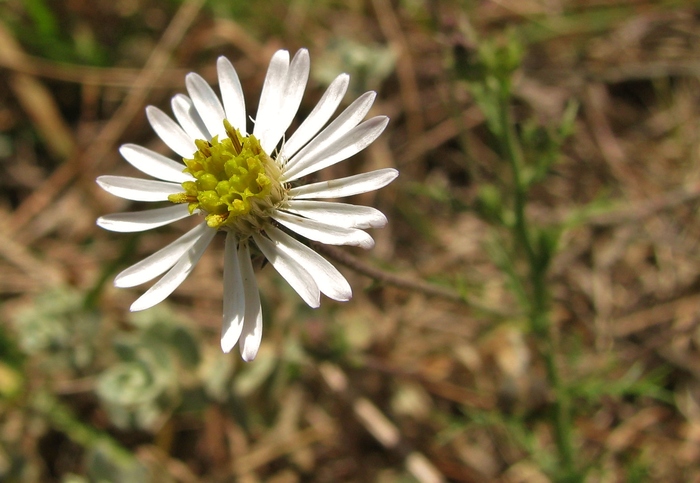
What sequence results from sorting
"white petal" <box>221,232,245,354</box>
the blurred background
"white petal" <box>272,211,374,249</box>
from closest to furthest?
"white petal" <box>272,211,374,249</box>, "white petal" <box>221,232,245,354</box>, the blurred background

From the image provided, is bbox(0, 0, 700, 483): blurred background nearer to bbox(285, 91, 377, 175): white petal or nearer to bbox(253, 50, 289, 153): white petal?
bbox(285, 91, 377, 175): white petal

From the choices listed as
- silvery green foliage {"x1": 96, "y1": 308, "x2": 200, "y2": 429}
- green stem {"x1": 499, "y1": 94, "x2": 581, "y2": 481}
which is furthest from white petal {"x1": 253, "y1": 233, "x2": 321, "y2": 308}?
silvery green foliage {"x1": 96, "y1": 308, "x2": 200, "y2": 429}

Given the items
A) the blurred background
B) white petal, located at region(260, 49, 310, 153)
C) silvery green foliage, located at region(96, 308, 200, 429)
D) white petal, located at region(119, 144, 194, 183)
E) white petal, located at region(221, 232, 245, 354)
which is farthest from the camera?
the blurred background

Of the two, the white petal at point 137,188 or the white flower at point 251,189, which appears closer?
the white flower at point 251,189

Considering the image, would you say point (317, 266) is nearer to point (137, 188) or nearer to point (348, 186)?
point (348, 186)

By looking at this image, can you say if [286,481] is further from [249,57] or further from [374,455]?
[249,57]

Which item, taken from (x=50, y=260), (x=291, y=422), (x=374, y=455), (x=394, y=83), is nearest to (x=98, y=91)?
(x=50, y=260)

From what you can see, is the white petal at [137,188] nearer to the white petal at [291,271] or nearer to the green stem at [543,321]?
the white petal at [291,271]

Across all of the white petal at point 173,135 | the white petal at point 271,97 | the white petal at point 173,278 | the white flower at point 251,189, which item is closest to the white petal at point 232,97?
the white flower at point 251,189
